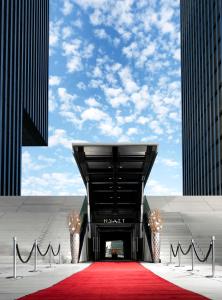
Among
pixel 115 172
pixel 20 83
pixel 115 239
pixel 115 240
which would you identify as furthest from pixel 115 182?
pixel 115 240

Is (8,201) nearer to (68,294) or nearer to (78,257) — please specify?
(78,257)

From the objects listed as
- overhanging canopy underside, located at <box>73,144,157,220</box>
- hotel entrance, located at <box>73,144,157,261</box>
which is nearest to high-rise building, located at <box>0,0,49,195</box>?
hotel entrance, located at <box>73,144,157,261</box>

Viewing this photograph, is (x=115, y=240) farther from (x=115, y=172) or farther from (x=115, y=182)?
(x=115, y=172)

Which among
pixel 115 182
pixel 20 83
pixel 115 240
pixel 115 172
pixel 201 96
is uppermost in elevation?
pixel 201 96

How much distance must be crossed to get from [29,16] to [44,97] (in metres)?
16.0

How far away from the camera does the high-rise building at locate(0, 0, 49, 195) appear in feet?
200

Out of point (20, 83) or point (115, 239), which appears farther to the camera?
point (115, 239)

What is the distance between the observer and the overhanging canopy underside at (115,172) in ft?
99.3

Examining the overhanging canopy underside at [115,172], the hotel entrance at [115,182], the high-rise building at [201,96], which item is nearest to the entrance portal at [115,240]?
the hotel entrance at [115,182]

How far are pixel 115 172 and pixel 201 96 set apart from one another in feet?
163

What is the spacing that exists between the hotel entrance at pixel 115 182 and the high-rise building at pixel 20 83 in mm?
19770

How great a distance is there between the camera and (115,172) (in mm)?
35281

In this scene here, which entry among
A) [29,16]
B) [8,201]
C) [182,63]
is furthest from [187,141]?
[8,201]

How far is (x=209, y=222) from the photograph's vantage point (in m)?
33.2
